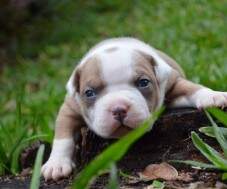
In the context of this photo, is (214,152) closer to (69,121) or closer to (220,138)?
(220,138)

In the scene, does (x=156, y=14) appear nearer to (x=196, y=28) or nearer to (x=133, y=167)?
(x=196, y=28)

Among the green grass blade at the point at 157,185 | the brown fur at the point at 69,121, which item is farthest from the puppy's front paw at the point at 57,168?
the green grass blade at the point at 157,185

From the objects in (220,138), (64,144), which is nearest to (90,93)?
(64,144)

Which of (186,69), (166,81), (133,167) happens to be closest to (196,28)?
(186,69)

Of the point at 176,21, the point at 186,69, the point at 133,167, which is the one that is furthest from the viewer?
the point at 176,21

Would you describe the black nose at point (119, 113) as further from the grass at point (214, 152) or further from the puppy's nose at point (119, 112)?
the grass at point (214, 152)
